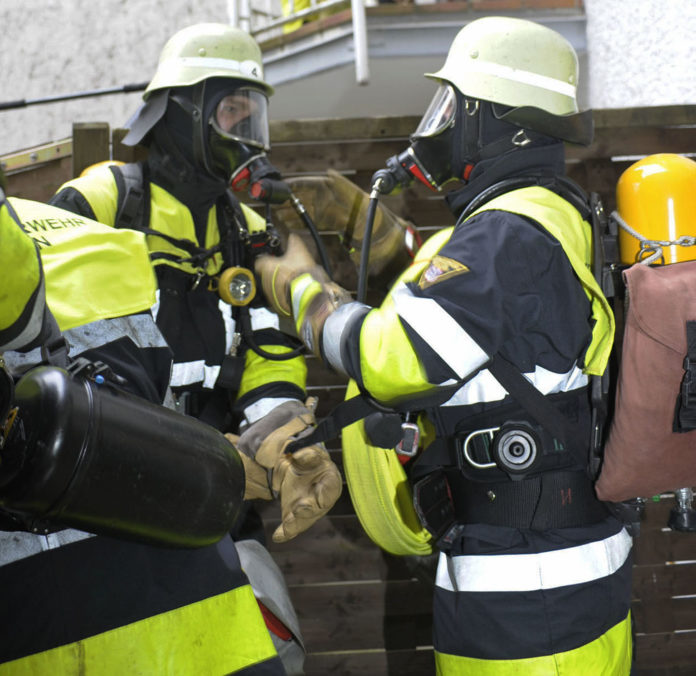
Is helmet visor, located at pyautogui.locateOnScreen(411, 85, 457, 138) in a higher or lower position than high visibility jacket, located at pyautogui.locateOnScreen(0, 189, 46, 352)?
higher

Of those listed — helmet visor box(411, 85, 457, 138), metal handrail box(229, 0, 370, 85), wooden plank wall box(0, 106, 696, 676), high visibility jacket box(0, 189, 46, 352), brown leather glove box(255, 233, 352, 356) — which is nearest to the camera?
high visibility jacket box(0, 189, 46, 352)

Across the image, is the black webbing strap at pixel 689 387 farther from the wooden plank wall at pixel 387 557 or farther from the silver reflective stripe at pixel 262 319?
the wooden plank wall at pixel 387 557

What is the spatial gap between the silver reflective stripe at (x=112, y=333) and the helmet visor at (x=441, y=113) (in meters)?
1.01

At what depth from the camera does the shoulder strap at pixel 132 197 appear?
9.75ft

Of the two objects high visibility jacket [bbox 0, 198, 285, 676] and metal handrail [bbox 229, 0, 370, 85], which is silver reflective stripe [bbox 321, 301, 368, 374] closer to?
high visibility jacket [bbox 0, 198, 285, 676]

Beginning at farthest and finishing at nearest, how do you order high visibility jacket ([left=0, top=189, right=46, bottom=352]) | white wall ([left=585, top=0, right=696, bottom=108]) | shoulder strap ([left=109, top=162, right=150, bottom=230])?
white wall ([left=585, top=0, right=696, bottom=108]) < shoulder strap ([left=109, top=162, right=150, bottom=230]) < high visibility jacket ([left=0, top=189, right=46, bottom=352])

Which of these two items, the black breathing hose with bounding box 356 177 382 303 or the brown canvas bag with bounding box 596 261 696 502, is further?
the black breathing hose with bounding box 356 177 382 303

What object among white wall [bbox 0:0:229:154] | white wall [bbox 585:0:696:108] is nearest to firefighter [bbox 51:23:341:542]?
white wall [bbox 585:0:696:108]

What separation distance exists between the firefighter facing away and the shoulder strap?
91 centimetres

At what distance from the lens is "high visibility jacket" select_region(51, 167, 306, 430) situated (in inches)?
118

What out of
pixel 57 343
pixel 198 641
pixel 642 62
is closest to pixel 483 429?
pixel 198 641

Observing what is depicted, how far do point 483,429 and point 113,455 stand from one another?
917 mm

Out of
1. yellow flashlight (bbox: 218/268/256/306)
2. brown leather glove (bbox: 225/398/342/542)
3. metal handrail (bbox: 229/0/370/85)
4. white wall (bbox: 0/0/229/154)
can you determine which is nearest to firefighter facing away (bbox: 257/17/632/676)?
brown leather glove (bbox: 225/398/342/542)

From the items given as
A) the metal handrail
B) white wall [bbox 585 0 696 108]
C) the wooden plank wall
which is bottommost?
the wooden plank wall
